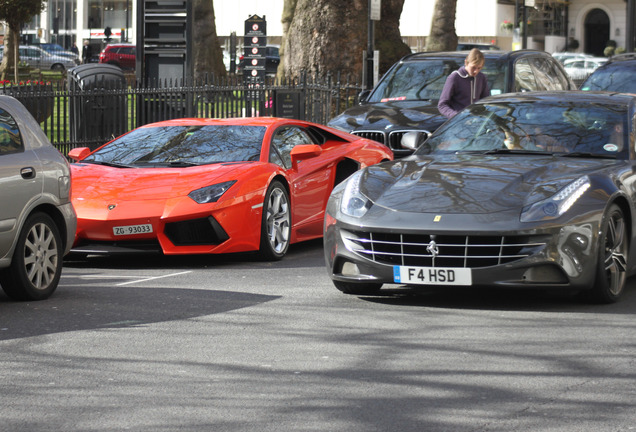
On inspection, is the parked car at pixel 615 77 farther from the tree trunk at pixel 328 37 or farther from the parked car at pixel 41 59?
the parked car at pixel 41 59

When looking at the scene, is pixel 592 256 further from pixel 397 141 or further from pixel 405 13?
pixel 405 13

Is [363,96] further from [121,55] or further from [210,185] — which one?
[121,55]

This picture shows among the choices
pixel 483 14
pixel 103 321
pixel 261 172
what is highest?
pixel 483 14

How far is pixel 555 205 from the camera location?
7.60m

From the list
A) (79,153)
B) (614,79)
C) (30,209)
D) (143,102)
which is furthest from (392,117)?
(30,209)

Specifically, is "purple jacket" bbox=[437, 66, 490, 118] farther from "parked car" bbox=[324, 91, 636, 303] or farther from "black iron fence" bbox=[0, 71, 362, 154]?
"parked car" bbox=[324, 91, 636, 303]

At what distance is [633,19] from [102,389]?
85.9ft

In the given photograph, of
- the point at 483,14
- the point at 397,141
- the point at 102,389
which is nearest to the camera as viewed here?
the point at 102,389

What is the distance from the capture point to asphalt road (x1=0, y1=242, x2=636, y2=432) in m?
5.04

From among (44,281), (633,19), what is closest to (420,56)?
(44,281)

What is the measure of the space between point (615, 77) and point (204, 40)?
23.8 metres

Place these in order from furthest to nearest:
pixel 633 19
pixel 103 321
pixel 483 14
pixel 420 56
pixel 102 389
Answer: pixel 483 14
pixel 633 19
pixel 420 56
pixel 103 321
pixel 102 389

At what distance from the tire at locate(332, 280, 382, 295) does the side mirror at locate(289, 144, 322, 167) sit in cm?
281

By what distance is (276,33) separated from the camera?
288ft
